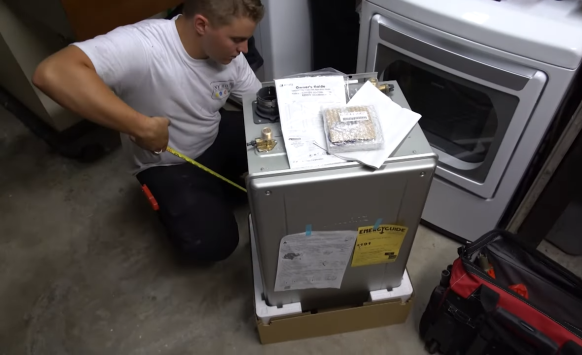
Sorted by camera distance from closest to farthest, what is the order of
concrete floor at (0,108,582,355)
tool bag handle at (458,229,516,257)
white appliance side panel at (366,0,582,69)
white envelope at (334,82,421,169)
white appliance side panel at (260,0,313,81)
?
white envelope at (334,82,421,169), white appliance side panel at (366,0,582,69), tool bag handle at (458,229,516,257), concrete floor at (0,108,582,355), white appliance side panel at (260,0,313,81)

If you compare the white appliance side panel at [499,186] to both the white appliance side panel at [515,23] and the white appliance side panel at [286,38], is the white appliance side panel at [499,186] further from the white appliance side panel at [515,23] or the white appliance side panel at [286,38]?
the white appliance side panel at [286,38]

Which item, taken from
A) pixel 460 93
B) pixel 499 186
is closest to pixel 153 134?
pixel 460 93

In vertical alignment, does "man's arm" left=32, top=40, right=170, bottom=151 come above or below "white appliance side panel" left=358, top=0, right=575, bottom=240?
above

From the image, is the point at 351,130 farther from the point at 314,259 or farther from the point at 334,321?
the point at 334,321

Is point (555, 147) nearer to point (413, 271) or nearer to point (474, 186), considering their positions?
point (474, 186)

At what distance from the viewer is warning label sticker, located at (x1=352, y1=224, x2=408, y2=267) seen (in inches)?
36.9

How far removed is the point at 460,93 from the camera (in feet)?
3.93

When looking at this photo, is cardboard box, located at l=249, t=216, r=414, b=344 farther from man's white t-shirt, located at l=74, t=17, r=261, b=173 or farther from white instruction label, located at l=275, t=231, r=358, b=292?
man's white t-shirt, located at l=74, t=17, r=261, b=173

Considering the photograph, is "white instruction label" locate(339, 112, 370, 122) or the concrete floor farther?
the concrete floor

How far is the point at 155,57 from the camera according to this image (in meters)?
1.05

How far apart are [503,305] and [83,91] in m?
1.04

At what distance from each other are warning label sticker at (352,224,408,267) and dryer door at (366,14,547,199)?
41cm

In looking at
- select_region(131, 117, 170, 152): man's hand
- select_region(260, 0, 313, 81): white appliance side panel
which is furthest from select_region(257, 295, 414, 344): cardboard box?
select_region(260, 0, 313, 81): white appliance side panel

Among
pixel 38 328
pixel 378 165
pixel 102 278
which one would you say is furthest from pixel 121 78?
pixel 38 328
